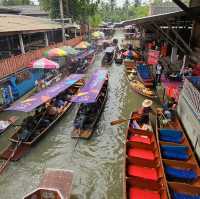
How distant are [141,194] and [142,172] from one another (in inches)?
47.4

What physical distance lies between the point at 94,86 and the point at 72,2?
24.5m

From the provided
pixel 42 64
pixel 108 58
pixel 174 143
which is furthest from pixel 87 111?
pixel 108 58

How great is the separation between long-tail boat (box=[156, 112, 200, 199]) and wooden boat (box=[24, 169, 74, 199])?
144 inches

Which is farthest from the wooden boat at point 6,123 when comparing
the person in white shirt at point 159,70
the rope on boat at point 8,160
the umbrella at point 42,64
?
the person in white shirt at point 159,70

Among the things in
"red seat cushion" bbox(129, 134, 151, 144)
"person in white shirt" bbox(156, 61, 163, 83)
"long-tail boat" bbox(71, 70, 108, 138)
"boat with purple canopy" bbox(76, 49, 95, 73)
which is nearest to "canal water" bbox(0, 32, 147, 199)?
"long-tail boat" bbox(71, 70, 108, 138)

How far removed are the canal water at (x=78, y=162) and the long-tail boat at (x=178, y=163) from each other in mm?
2271

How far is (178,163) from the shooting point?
30.1 ft

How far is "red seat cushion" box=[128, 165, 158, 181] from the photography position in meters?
9.13

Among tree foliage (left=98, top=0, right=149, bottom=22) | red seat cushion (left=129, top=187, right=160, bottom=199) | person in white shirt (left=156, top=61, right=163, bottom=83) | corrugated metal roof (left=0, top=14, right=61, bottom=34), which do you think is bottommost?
red seat cushion (left=129, top=187, right=160, bottom=199)

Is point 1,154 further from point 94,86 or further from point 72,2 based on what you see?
point 72,2

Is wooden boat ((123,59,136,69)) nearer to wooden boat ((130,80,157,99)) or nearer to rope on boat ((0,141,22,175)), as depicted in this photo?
wooden boat ((130,80,157,99))

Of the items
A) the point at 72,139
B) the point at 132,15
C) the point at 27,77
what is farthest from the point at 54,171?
the point at 132,15

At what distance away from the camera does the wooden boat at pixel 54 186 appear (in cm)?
791

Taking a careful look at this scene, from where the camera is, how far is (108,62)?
105 feet
